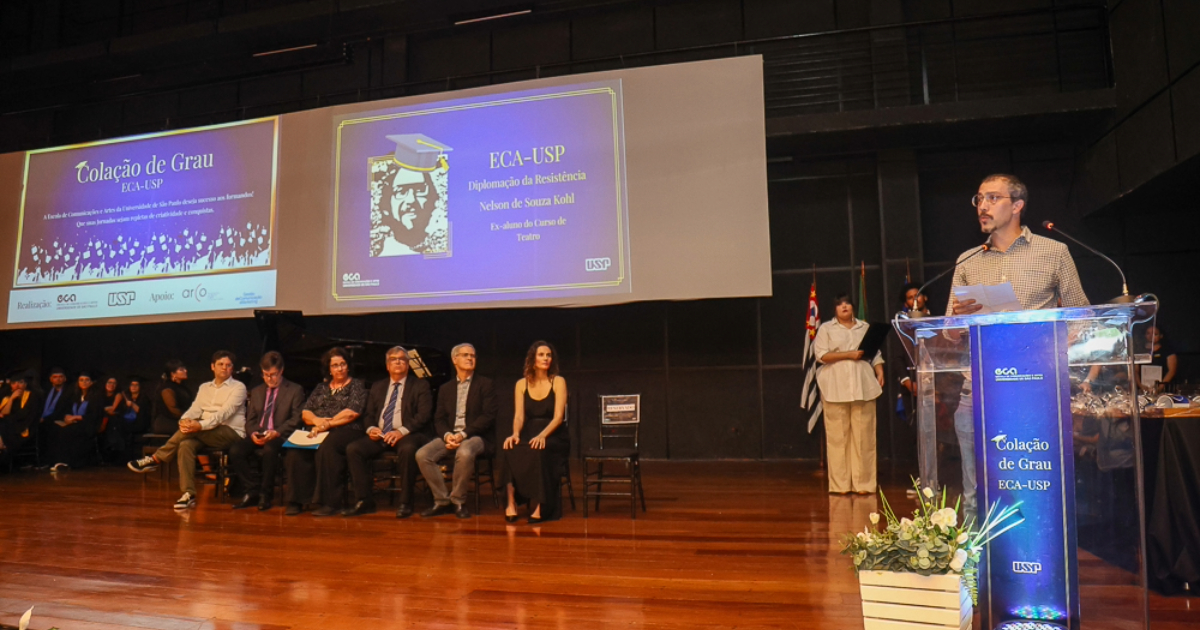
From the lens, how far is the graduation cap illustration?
6988mm

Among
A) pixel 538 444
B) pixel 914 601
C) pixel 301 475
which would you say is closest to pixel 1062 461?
pixel 914 601

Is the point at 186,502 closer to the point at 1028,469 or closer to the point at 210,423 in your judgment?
the point at 210,423

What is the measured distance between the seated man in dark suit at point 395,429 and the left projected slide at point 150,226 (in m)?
2.54

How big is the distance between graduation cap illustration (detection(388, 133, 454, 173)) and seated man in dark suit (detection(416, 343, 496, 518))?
248 cm

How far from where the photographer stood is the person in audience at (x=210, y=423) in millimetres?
5531

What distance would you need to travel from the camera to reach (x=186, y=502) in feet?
17.8

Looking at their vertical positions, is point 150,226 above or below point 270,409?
above

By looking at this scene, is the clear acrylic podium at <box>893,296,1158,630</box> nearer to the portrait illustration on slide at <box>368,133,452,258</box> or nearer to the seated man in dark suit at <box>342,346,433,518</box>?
the seated man in dark suit at <box>342,346,433,518</box>

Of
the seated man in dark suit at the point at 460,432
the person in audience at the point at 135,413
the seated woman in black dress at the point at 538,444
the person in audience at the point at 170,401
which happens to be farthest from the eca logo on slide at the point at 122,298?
the seated woman in black dress at the point at 538,444

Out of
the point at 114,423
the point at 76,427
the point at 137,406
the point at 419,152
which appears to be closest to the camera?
the point at 419,152

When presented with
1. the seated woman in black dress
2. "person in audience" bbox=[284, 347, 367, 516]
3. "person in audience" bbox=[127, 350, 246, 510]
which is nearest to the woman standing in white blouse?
the seated woman in black dress

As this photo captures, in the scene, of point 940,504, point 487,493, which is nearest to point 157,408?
point 487,493

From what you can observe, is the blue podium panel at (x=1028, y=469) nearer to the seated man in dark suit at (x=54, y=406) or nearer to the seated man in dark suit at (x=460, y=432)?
the seated man in dark suit at (x=460, y=432)

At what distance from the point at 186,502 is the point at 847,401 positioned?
4.63m
